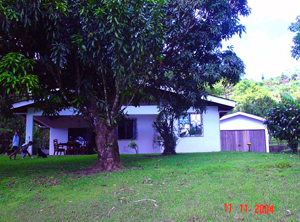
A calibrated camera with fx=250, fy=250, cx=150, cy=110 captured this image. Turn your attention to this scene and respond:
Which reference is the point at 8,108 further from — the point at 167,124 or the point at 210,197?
the point at 210,197

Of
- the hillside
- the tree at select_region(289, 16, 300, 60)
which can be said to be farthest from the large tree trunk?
the hillside

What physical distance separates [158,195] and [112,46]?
3479mm

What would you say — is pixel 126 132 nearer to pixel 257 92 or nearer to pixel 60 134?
pixel 60 134

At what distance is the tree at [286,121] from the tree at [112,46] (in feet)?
7.10

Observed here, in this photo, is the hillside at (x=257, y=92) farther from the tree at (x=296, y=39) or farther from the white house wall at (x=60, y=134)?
the white house wall at (x=60, y=134)

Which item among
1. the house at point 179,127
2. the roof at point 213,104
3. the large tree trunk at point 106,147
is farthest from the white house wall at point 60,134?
the large tree trunk at point 106,147

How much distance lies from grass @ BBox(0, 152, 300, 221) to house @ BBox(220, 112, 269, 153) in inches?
484

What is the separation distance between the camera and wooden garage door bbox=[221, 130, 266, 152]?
1788cm

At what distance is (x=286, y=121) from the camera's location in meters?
8.52

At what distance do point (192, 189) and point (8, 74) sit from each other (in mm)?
4205

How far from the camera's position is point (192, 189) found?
179 inches

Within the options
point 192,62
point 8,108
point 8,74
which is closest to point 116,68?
point 8,74

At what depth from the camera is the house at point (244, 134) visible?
17875mm
